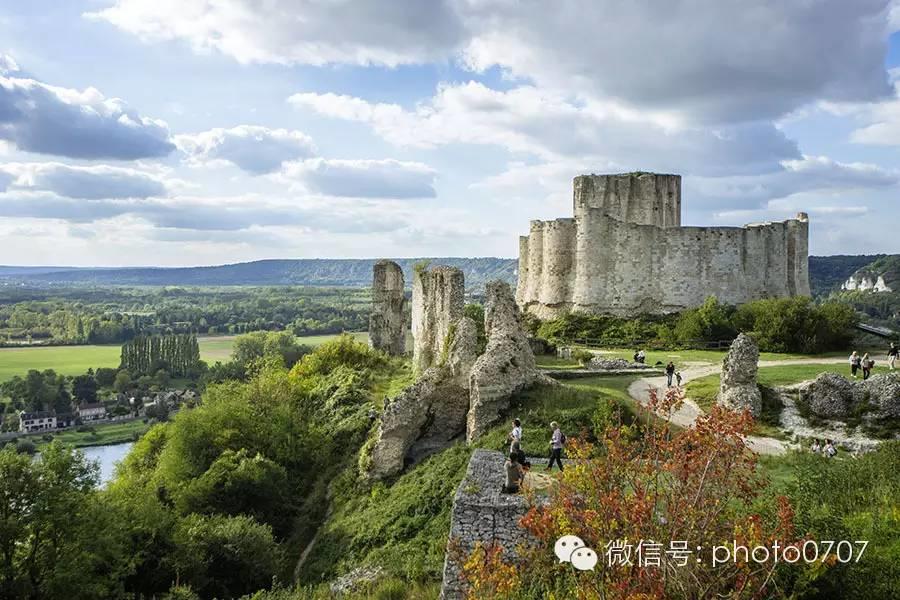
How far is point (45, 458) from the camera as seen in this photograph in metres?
18.5

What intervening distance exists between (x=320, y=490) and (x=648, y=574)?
63.5 ft

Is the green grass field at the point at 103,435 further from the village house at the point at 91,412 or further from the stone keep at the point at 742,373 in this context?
the stone keep at the point at 742,373

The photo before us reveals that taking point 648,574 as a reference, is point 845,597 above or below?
below

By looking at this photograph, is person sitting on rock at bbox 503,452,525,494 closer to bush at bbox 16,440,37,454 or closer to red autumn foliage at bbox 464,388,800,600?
red autumn foliage at bbox 464,388,800,600

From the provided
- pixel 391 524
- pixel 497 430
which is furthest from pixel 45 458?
pixel 497 430

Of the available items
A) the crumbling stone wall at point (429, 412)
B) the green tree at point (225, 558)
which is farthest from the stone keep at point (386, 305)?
the green tree at point (225, 558)

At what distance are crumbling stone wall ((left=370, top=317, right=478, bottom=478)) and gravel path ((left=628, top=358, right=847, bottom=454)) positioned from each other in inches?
239

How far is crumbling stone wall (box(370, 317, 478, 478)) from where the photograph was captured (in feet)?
74.3

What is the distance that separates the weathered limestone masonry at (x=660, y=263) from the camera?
43.8 meters

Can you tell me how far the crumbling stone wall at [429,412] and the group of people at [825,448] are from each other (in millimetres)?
10871

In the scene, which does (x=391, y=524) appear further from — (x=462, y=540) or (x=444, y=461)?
(x=462, y=540)

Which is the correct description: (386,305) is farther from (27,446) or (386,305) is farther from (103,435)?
(103,435)

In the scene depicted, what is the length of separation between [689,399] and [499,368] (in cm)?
768

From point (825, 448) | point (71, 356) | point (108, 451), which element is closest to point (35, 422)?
point (108, 451)
